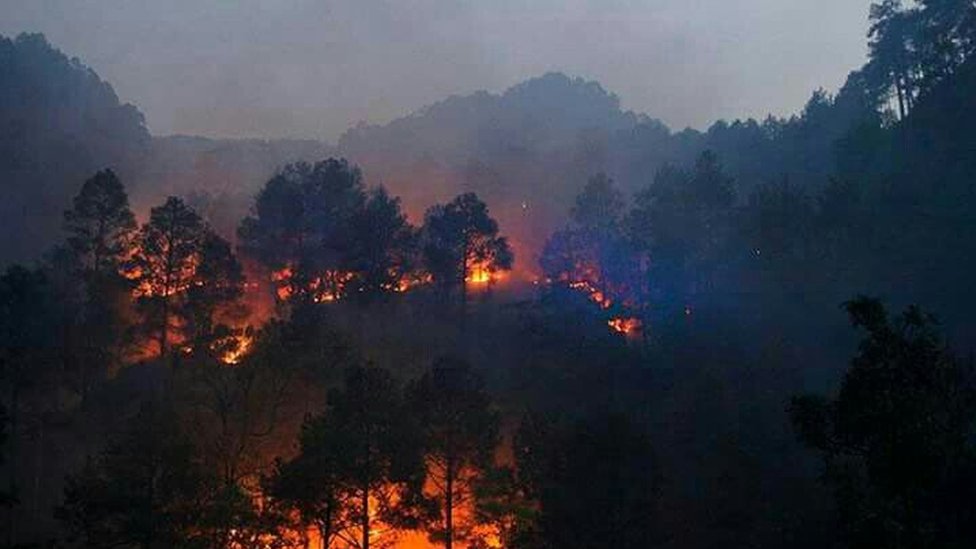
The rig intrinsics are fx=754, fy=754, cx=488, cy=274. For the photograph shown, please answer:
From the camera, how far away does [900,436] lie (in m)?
13.1

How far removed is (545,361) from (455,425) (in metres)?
15.8

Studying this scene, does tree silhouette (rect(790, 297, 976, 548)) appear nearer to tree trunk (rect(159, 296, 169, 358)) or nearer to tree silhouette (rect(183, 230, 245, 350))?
tree silhouette (rect(183, 230, 245, 350))

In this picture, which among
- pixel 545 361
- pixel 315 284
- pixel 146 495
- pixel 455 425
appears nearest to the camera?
pixel 146 495

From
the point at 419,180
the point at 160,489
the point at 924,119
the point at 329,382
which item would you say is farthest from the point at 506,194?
the point at 160,489

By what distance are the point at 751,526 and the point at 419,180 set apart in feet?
317

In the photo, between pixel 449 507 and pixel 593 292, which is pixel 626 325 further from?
pixel 449 507

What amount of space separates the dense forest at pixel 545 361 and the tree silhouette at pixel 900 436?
6 centimetres

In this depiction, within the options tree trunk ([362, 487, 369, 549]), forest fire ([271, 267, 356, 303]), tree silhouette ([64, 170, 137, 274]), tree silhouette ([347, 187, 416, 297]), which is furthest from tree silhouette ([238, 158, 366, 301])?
tree trunk ([362, 487, 369, 549])

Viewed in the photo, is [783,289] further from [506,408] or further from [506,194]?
[506,194]

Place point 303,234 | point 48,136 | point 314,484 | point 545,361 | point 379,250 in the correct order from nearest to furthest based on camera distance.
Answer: point 314,484 < point 545,361 < point 379,250 < point 303,234 < point 48,136

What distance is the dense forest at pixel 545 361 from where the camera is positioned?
2447 centimetres

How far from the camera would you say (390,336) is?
46219 mm

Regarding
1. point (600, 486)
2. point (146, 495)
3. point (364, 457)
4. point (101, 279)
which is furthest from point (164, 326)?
point (600, 486)

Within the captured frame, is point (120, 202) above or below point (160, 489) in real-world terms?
above
